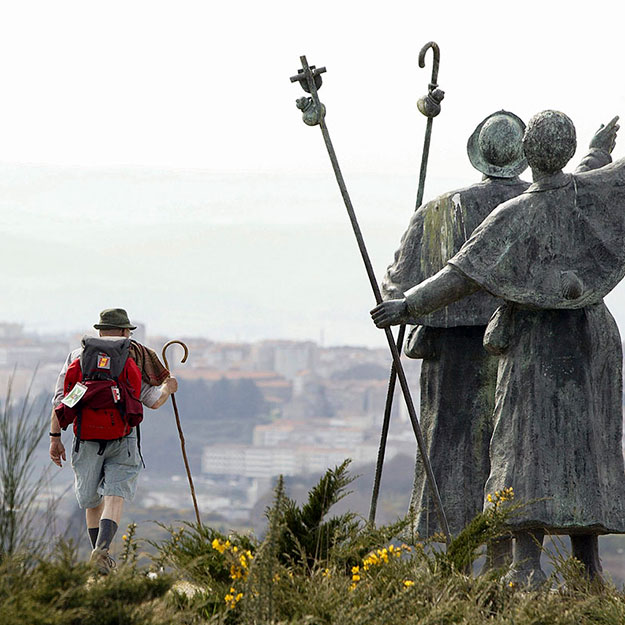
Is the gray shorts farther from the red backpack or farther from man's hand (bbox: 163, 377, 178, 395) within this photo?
man's hand (bbox: 163, 377, 178, 395)

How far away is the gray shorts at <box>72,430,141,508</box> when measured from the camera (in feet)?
31.5

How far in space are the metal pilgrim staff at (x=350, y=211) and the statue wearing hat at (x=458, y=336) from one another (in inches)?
13.1

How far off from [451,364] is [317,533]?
1.79 metres

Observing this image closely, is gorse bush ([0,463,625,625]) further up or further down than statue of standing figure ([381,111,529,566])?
further down

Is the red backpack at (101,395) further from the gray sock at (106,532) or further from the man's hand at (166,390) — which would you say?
the gray sock at (106,532)

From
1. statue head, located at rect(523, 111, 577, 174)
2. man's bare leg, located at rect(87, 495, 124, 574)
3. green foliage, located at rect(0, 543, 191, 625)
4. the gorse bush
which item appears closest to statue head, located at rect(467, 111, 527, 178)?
statue head, located at rect(523, 111, 577, 174)

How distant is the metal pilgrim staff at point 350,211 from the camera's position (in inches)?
353

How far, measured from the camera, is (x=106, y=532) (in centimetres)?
947

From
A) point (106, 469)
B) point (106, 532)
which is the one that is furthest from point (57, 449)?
point (106, 532)

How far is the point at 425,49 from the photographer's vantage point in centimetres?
999

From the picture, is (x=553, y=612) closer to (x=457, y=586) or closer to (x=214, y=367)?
(x=457, y=586)

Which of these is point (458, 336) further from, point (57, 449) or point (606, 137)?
point (57, 449)

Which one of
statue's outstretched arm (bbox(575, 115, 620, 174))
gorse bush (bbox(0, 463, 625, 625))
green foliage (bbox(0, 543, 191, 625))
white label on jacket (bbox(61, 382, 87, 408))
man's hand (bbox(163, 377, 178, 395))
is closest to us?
green foliage (bbox(0, 543, 191, 625))

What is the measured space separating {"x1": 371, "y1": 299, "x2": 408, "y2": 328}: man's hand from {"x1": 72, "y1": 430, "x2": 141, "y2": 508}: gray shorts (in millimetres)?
2057
